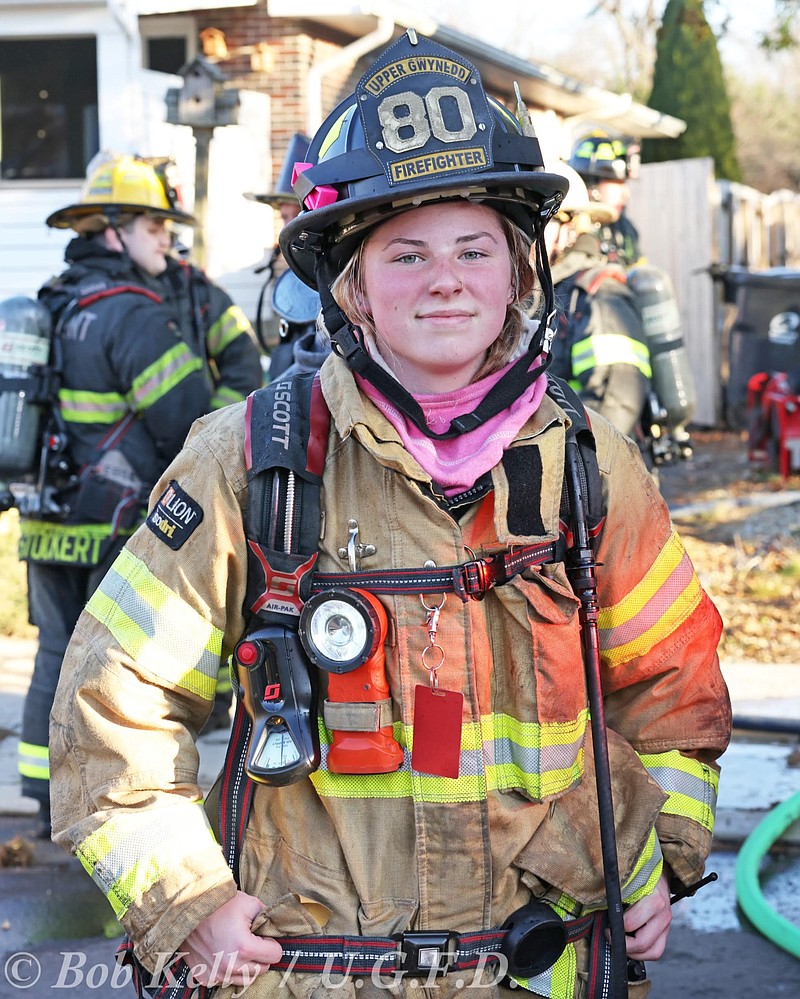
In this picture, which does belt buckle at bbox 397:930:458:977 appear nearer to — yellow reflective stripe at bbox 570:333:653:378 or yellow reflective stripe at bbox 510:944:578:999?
yellow reflective stripe at bbox 510:944:578:999

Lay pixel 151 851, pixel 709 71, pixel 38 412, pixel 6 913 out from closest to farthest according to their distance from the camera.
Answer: pixel 151 851 < pixel 6 913 < pixel 38 412 < pixel 709 71

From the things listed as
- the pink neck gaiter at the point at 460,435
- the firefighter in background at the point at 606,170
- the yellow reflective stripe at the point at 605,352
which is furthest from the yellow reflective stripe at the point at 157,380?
the pink neck gaiter at the point at 460,435

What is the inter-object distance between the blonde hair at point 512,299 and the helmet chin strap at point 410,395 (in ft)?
0.07

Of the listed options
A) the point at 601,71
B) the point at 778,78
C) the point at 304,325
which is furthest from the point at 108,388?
the point at 778,78

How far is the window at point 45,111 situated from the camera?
13.1 meters

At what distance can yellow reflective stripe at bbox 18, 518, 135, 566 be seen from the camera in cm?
498

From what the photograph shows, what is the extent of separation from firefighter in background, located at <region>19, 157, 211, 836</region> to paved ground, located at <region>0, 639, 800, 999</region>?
388 mm

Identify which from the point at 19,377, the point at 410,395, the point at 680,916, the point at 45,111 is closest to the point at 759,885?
the point at 680,916

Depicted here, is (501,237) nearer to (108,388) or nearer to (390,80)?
(390,80)

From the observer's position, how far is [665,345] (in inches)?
237

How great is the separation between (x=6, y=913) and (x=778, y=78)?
46189 mm

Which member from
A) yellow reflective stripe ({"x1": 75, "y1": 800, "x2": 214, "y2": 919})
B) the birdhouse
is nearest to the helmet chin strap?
yellow reflective stripe ({"x1": 75, "y1": 800, "x2": 214, "y2": 919})

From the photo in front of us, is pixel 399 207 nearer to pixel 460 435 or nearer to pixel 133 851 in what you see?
pixel 460 435

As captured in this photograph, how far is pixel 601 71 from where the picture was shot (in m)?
43.4
